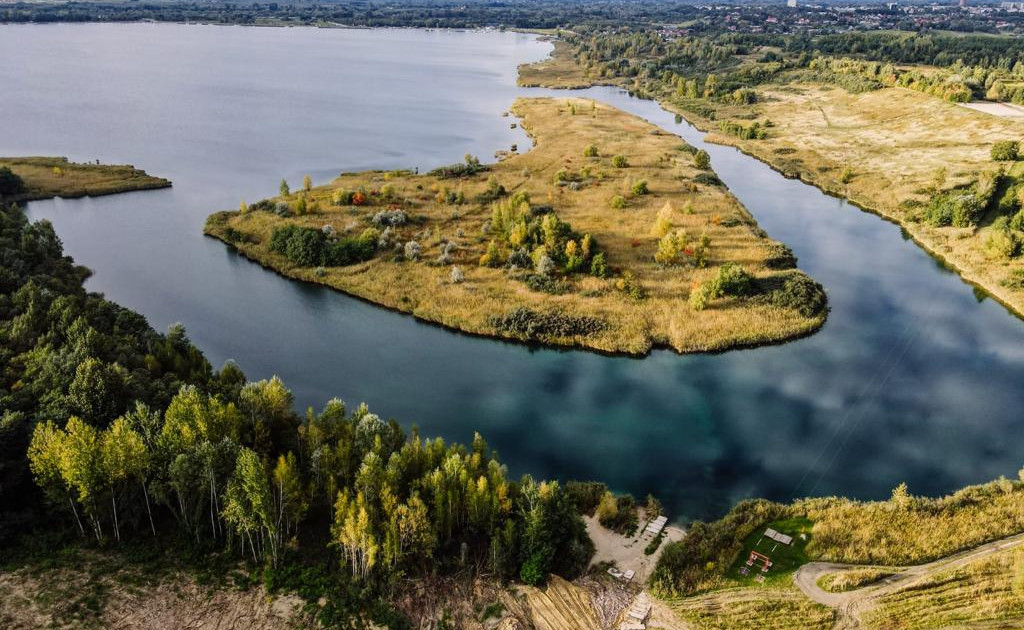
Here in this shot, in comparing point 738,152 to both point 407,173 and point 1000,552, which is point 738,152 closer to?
point 407,173

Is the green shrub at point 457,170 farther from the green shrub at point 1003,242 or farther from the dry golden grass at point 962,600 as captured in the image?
the dry golden grass at point 962,600

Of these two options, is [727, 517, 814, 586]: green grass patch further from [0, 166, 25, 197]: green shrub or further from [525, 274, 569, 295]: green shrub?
[0, 166, 25, 197]: green shrub

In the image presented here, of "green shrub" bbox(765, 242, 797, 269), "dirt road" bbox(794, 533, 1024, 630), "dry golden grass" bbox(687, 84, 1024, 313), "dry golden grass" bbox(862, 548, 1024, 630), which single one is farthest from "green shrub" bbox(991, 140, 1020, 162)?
"dry golden grass" bbox(862, 548, 1024, 630)

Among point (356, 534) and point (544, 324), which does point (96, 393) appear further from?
point (544, 324)

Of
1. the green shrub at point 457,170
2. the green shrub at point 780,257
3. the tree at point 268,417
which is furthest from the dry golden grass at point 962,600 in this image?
the green shrub at point 457,170

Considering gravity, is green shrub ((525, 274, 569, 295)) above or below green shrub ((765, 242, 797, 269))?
below
